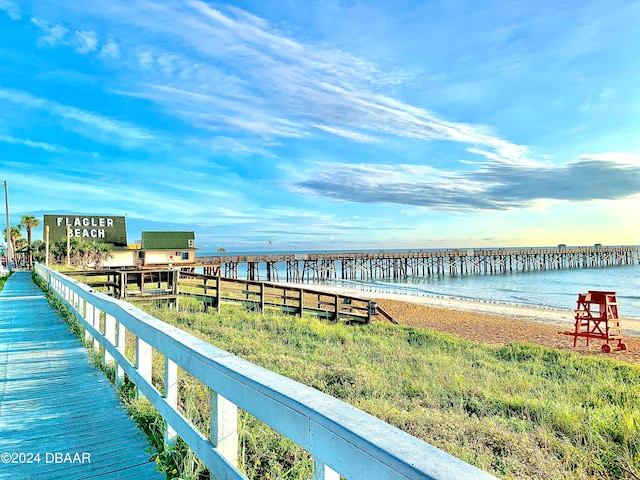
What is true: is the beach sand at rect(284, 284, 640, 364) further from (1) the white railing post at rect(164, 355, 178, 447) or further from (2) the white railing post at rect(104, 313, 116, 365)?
(1) the white railing post at rect(164, 355, 178, 447)

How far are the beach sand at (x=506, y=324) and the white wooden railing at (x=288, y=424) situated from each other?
1766 centimetres

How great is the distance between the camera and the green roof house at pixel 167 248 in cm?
4947

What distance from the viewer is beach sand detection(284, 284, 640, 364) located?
19.4m

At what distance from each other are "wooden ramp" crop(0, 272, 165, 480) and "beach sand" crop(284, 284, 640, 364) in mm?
16448

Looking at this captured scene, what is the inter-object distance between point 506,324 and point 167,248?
1476 inches

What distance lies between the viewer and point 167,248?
5072 centimetres

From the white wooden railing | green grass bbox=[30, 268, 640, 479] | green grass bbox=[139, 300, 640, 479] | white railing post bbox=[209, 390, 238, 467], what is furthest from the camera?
green grass bbox=[139, 300, 640, 479]

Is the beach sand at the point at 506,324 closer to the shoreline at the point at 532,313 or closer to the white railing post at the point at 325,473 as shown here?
the shoreline at the point at 532,313

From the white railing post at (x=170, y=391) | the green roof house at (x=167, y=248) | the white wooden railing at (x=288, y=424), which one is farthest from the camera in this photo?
the green roof house at (x=167, y=248)

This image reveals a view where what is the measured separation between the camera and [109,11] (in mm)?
14914

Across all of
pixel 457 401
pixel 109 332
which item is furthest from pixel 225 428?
pixel 457 401

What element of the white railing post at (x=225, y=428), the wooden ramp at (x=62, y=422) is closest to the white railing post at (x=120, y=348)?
the wooden ramp at (x=62, y=422)

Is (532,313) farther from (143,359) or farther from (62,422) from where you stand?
(62,422)

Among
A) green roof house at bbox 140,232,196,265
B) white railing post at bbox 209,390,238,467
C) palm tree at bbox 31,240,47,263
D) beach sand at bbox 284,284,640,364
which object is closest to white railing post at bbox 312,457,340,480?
white railing post at bbox 209,390,238,467
